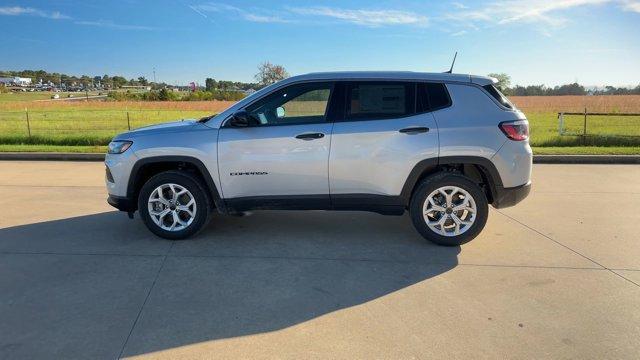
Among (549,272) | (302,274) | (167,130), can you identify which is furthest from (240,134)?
(549,272)

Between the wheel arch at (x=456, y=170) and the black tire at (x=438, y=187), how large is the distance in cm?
10

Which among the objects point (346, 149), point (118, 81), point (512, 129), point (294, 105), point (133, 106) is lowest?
point (346, 149)

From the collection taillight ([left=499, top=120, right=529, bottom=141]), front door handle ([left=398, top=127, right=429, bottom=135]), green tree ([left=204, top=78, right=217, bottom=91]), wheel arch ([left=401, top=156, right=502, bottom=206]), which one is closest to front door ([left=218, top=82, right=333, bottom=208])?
front door handle ([left=398, top=127, right=429, bottom=135])

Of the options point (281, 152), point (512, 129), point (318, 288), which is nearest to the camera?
point (318, 288)

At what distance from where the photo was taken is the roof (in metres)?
4.82

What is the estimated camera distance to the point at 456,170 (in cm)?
490

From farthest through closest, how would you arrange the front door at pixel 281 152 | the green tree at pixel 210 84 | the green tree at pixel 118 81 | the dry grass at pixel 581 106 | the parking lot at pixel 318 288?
the green tree at pixel 118 81, the green tree at pixel 210 84, the dry grass at pixel 581 106, the front door at pixel 281 152, the parking lot at pixel 318 288

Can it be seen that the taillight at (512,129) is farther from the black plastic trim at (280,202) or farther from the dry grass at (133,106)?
the dry grass at (133,106)

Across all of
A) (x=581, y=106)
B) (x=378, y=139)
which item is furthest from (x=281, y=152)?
(x=581, y=106)

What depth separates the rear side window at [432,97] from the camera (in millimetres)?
4742

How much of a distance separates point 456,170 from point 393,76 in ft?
3.96

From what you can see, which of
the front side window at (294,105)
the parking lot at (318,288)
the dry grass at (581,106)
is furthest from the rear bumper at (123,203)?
the dry grass at (581,106)

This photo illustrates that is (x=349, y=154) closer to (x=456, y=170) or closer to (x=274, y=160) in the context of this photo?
(x=274, y=160)

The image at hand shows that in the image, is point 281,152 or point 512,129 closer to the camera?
point 512,129
